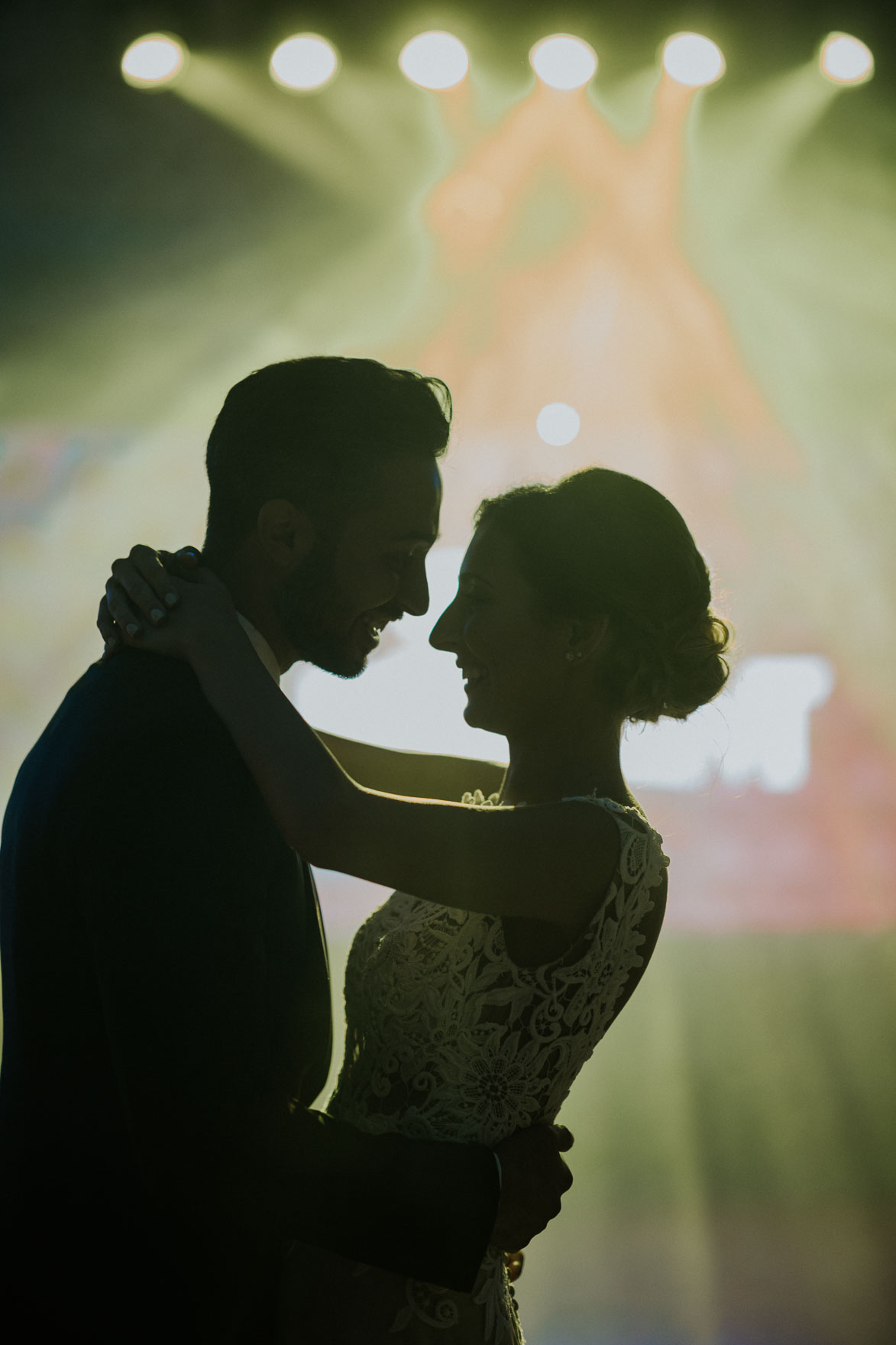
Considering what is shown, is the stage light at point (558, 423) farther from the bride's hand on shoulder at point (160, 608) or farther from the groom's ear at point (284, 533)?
the bride's hand on shoulder at point (160, 608)

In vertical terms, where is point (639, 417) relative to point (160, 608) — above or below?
above

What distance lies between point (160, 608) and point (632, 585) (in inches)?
27.1

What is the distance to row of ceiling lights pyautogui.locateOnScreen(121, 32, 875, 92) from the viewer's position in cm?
289

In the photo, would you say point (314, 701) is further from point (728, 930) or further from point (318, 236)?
point (728, 930)

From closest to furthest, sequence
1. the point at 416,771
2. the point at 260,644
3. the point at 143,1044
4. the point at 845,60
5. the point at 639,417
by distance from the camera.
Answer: the point at 143,1044 < the point at 260,644 < the point at 416,771 < the point at 845,60 < the point at 639,417

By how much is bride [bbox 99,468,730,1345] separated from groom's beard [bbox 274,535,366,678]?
10 centimetres

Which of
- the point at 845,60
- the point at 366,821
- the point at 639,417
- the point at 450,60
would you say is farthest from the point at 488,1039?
the point at 639,417

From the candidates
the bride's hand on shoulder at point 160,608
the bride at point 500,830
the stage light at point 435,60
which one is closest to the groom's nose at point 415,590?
the bride at point 500,830

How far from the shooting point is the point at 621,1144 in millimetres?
4965

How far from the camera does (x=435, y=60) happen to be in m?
2.97

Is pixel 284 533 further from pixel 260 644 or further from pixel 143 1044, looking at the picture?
pixel 143 1044

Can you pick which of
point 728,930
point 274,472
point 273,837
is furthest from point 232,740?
point 728,930

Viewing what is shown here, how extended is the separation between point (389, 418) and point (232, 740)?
0.51 meters

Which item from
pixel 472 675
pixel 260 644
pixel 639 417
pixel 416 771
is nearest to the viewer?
pixel 260 644
